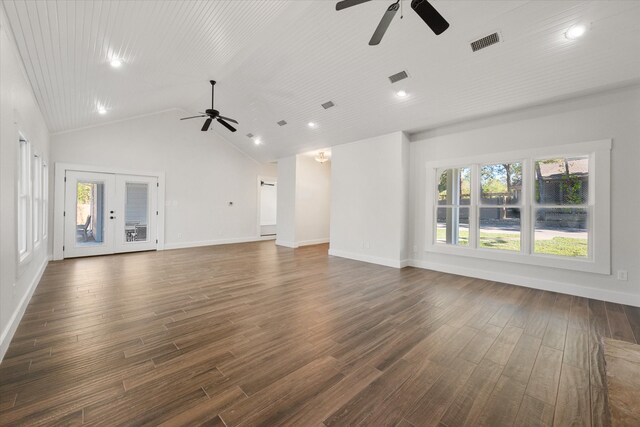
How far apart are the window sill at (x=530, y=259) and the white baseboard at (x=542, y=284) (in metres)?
0.24

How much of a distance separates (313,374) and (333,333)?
0.67 m

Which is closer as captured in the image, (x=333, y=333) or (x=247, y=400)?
(x=247, y=400)

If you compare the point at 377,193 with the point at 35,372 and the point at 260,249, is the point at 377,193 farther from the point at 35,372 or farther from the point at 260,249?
the point at 35,372

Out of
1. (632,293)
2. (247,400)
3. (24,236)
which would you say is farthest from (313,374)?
(632,293)

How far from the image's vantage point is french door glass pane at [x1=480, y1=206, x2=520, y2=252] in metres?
4.44

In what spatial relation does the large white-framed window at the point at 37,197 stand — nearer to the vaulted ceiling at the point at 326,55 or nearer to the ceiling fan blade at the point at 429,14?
the vaulted ceiling at the point at 326,55

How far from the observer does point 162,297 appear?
3543mm

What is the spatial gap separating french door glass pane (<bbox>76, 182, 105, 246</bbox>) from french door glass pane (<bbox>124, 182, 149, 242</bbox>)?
1.63 ft

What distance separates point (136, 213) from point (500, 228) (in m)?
8.20

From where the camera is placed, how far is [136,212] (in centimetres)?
693

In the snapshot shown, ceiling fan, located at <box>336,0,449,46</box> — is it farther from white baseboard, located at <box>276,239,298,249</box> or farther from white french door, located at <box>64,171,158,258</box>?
white french door, located at <box>64,171,158,258</box>

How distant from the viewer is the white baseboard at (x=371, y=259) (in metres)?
5.47

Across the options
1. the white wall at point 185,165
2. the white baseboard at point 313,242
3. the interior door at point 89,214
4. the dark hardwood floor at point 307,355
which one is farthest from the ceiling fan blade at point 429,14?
the interior door at point 89,214

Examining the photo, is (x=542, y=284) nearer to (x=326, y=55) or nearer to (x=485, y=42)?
(x=485, y=42)
